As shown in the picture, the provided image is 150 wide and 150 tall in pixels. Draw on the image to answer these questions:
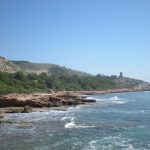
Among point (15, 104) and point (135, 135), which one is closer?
point (135, 135)

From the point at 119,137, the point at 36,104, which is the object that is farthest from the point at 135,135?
the point at 36,104

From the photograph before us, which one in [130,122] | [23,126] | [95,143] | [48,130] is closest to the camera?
[95,143]

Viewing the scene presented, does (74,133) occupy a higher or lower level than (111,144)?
higher

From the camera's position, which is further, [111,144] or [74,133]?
[74,133]

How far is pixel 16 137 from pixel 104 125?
571 inches

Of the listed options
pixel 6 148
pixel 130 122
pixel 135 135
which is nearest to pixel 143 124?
pixel 130 122

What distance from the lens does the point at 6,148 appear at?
35.8 m

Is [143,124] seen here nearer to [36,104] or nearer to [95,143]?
[95,143]

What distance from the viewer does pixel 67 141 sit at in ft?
129

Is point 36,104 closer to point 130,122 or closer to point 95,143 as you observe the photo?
point 130,122

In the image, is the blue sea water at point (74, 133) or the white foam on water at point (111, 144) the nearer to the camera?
the white foam on water at point (111, 144)

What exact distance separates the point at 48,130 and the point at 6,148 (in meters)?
11.0

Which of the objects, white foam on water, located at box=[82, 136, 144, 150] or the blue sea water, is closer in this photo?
white foam on water, located at box=[82, 136, 144, 150]

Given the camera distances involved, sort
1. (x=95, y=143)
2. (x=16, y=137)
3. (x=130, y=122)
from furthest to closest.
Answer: (x=130, y=122) < (x=16, y=137) < (x=95, y=143)
